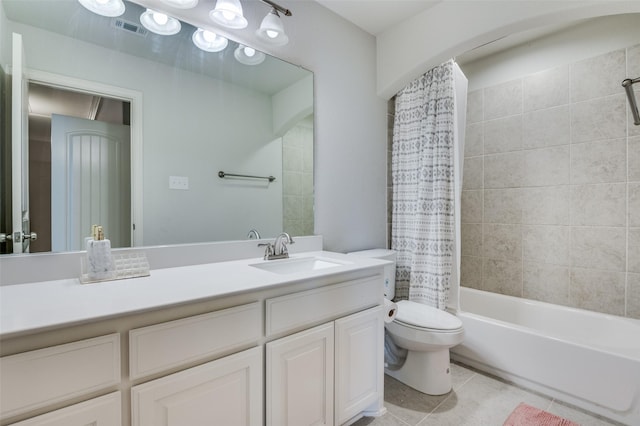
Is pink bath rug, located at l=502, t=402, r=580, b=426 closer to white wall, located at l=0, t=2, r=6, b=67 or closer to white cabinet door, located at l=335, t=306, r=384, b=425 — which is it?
white cabinet door, located at l=335, t=306, r=384, b=425

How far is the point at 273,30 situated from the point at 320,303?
1467mm

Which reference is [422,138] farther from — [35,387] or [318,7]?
[35,387]

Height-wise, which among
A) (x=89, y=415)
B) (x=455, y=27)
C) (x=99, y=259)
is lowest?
(x=89, y=415)

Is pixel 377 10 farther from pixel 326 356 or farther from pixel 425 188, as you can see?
pixel 326 356

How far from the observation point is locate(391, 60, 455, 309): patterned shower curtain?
2072 millimetres

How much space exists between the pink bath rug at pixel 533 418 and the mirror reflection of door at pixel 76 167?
2.10m

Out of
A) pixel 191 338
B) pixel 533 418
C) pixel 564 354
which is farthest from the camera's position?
pixel 564 354

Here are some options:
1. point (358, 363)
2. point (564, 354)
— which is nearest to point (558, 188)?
point (564, 354)

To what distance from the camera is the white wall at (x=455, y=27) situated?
1.51 m

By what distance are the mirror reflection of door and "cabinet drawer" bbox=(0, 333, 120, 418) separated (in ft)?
1.95

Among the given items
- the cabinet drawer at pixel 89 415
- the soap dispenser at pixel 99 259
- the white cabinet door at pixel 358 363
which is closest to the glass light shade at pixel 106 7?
the soap dispenser at pixel 99 259

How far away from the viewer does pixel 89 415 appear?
78 cm

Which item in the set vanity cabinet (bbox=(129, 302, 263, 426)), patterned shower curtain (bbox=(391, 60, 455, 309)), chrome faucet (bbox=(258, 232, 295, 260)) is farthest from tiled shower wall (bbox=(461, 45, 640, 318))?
vanity cabinet (bbox=(129, 302, 263, 426))

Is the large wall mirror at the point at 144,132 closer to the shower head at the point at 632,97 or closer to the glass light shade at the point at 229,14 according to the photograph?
the glass light shade at the point at 229,14
